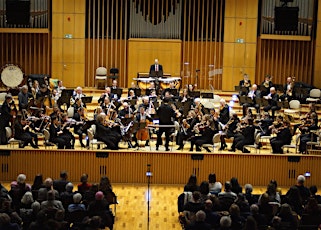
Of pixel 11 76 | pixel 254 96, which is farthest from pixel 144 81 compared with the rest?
pixel 11 76

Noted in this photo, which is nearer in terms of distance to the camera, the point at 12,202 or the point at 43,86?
the point at 12,202

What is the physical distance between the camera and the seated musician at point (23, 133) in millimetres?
15586

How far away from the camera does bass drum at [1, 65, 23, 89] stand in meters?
20.4

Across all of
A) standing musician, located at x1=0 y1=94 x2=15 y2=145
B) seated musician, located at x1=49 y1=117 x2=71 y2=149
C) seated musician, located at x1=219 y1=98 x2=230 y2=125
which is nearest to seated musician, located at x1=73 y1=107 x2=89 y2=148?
seated musician, located at x1=49 y1=117 x2=71 y2=149

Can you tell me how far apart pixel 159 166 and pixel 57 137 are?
2.39 metres

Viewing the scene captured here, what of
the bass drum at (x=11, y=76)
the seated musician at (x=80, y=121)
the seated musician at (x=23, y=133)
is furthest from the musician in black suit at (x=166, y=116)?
the bass drum at (x=11, y=76)

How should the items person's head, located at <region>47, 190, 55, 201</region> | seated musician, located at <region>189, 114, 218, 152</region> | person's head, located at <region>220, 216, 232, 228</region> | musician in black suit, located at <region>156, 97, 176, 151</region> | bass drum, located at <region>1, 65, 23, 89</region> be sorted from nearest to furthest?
person's head, located at <region>220, 216, 232, 228</region>, person's head, located at <region>47, 190, 55, 201</region>, seated musician, located at <region>189, 114, 218, 152</region>, musician in black suit, located at <region>156, 97, 176, 151</region>, bass drum, located at <region>1, 65, 23, 89</region>

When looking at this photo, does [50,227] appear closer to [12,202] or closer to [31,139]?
[12,202]

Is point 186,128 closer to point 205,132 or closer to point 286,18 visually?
point 205,132

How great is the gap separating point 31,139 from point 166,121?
3.07m

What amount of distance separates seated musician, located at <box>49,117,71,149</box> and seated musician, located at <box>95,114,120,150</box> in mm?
671

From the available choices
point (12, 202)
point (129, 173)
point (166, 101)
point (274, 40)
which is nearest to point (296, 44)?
point (274, 40)

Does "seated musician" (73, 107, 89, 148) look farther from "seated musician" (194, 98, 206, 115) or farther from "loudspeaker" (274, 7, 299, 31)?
"loudspeaker" (274, 7, 299, 31)

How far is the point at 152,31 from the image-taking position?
22.5 meters
